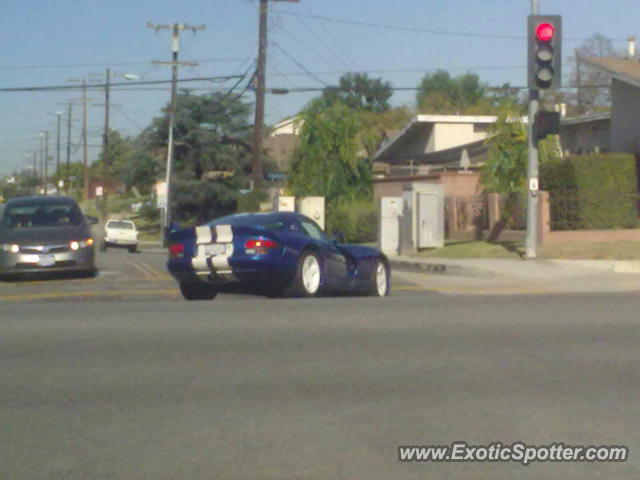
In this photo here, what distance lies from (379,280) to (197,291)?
9.78 ft

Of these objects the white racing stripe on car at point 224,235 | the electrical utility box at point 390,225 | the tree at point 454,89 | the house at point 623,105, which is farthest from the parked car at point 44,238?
the tree at point 454,89

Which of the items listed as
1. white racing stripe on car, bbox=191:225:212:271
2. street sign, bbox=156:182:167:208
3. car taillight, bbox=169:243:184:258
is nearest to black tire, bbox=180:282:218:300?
car taillight, bbox=169:243:184:258

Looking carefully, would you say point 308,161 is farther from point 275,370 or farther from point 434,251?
point 275,370

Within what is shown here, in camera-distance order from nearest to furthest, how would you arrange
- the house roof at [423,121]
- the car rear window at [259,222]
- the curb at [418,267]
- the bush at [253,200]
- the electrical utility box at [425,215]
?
the car rear window at [259,222] < the curb at [418,267] < the electrical utility box at [425,215] < the bush at [253,200] < the house roof at [423,121]

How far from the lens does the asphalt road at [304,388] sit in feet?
21.1

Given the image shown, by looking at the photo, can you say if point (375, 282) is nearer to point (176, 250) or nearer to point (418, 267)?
point (176, 250)

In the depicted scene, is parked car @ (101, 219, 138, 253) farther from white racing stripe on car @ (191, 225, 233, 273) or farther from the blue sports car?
white racing stripe on car @ (191, 225, 233, 273)

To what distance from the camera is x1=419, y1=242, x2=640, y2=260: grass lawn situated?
23519mm

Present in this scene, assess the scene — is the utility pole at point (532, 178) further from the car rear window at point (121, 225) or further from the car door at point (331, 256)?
the car rear window at point (121, 225)

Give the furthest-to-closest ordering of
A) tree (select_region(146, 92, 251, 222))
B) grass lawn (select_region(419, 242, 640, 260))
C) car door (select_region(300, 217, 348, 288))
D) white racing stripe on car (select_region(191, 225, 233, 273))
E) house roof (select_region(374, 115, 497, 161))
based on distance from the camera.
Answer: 1. tree (select_region(146, 92, 251, 222))
2. house roof (select_region(374, 115, 497, 161))
3. grass lawn (select_region(419, 242, 640, 260))
4. car door (select_region(300, 217, 348, 288))
5. white racing stripe on car (select_region(191, 225, 233, 273))

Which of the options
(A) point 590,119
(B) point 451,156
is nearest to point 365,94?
(B) point 451,156

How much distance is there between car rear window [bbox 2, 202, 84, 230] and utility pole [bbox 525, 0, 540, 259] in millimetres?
9681

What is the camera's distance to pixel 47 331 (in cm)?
1080

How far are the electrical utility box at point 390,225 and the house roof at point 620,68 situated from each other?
25.1 feet
